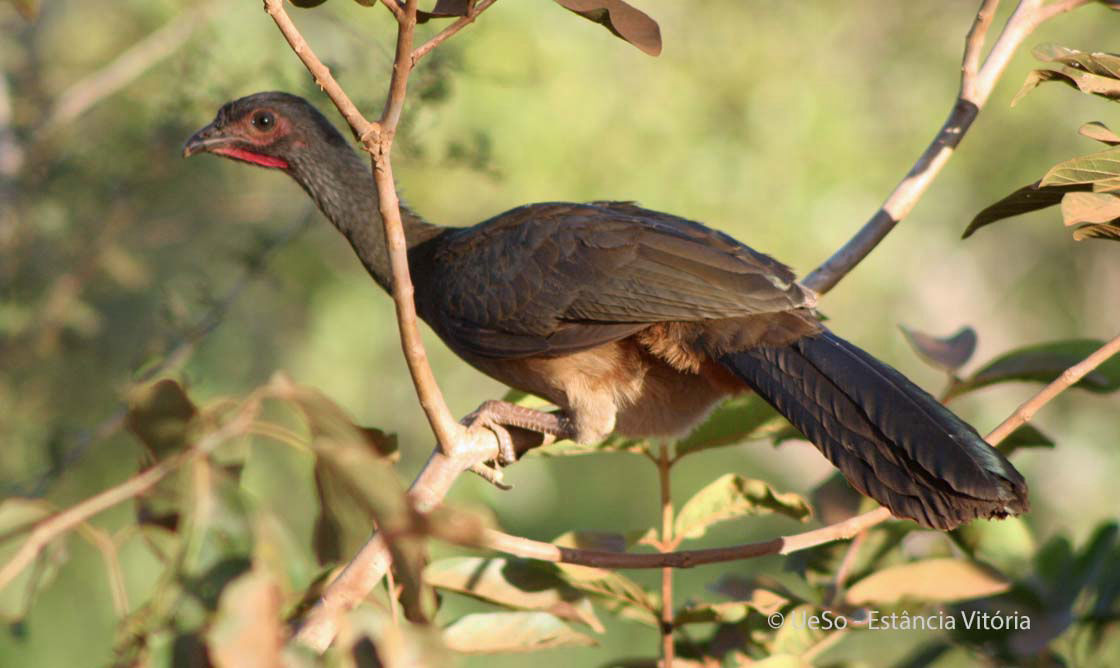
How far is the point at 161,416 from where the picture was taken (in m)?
1.46

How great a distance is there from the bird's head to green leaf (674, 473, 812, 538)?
1.82m

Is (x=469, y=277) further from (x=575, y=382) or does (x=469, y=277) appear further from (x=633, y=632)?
(x=633, y=632)

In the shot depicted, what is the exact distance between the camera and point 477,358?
3.43 meters

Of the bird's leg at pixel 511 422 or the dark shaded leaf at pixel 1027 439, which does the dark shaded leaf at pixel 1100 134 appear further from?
the bird's leg at pixel 511 422

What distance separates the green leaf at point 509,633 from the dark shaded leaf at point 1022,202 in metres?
1.08

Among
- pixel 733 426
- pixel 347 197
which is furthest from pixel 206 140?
pixel 733 426

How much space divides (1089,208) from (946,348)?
801 mm

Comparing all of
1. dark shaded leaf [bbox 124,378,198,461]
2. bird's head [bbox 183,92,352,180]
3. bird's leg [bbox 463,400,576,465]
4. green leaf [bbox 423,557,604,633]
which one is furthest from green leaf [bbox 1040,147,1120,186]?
bird's head [bbox 183,92,352,180]

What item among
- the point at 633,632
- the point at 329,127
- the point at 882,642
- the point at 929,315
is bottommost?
the point at 633,632

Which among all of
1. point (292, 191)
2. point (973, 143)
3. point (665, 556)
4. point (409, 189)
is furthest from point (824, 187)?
point (665, 556)

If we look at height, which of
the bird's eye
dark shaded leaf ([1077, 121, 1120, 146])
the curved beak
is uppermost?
dark shaded leaf ([1077, 121, 1120, 146])

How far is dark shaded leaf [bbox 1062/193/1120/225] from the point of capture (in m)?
1.92

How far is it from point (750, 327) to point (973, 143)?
701 centimetres

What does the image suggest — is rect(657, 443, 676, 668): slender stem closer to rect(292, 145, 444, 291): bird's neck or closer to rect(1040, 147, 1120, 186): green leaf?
rect(1040, 147, 1120, 186): green leaf
